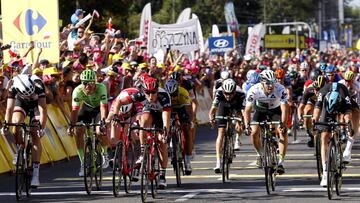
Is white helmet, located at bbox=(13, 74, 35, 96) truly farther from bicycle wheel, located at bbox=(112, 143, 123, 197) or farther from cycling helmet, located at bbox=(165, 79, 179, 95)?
cycling helmet, located at bbox=(165, 79, 179, 95)

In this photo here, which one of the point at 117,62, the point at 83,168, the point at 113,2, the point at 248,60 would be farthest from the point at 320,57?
the point at 83,168

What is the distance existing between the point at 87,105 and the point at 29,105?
104 centimetres

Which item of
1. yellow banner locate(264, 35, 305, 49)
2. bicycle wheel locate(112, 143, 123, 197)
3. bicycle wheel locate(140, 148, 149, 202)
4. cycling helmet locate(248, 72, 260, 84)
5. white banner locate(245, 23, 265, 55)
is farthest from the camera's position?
yellow banner locate(264, 35, 305, 49)

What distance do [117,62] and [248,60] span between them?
39.0ft

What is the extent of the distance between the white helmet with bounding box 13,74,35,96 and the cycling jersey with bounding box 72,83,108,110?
804 millimetres

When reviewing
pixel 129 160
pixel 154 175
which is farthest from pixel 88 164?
pixel 154 175

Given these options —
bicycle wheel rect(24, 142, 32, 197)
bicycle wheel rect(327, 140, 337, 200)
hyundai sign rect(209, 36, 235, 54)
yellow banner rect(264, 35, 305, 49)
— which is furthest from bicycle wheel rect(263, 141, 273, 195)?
yellow banner rect(264, 35, 305, 49)

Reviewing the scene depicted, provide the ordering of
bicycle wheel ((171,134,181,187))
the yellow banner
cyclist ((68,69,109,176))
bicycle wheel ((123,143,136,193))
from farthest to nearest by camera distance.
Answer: the yellow banner → bicycle wheel ((171,134,181,187)) → cyclist ((68,69,109,176)) → bicycle wheel ((123,143,136,193))

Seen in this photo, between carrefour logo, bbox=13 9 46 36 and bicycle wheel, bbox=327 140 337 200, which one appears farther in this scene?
carrefour logo, bbox=13 9 46 36

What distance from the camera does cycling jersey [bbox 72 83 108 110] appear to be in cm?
1522

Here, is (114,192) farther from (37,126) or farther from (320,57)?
(320,57)

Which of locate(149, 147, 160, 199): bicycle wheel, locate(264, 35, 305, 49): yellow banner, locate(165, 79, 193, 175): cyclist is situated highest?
locate(264, 35, 305, 49): yellow banner

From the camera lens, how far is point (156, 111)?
1454 centimetres

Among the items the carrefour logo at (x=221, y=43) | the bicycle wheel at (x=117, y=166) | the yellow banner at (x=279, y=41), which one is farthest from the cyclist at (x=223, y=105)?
the yellow banner at (x=279, y=41)
